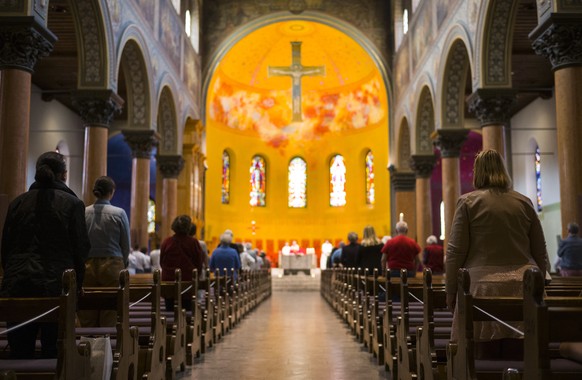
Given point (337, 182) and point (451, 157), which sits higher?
point (337, 182)

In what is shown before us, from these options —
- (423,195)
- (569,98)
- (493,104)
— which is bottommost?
(423,195)

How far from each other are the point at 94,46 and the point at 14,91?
3919 millimetres

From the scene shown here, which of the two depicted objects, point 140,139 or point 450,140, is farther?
point 140,139

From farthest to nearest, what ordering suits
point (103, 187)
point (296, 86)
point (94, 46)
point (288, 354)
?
point (296, 86) < point (94, 46) < point (288, 354) < point (103, 187)

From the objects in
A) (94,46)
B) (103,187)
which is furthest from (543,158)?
(103,187)

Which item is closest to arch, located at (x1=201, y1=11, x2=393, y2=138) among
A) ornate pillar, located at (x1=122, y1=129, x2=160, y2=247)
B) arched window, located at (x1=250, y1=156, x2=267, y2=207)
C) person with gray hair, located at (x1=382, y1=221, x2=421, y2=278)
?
ornate pillar, located at (x1=122, y1=129, x2=160, y2=247)

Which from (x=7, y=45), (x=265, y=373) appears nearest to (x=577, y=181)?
(x=265, y=373)

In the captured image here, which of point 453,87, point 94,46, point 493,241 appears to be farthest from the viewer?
point 453,87

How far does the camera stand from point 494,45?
1292cm

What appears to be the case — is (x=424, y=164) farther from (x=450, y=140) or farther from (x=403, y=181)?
(x=450, y=140)

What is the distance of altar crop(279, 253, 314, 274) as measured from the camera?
26.8 metres

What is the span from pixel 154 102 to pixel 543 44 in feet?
36.1

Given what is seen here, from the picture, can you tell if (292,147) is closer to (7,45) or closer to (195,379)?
(7,45)

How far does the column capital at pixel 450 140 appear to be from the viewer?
53.9 feet
